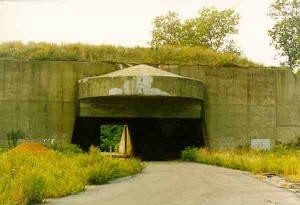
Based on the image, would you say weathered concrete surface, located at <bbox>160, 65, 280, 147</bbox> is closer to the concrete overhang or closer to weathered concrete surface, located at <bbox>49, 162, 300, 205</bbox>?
the concrete overhang

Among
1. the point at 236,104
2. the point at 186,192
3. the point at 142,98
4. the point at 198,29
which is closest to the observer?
the point at 186,192

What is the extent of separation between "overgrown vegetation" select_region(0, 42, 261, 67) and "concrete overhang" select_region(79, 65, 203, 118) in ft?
6.85

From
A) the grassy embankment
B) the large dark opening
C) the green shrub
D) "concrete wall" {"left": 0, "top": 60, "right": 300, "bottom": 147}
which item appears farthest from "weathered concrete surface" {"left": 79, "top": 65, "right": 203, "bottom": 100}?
the large dark opening

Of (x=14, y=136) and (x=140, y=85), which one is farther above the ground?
(x=140, y=85)

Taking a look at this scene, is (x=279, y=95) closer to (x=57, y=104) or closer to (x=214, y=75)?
(x=214, y=75)

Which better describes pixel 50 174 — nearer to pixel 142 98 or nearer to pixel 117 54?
pixel 142 98

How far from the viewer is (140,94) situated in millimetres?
17641

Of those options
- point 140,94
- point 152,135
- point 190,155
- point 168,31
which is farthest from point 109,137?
point 140,94

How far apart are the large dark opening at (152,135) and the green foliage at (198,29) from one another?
59.6 ft

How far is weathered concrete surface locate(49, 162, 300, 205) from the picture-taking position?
327 inches

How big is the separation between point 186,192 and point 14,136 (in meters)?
11.2

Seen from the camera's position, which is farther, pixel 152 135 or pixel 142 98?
pixel 152 135

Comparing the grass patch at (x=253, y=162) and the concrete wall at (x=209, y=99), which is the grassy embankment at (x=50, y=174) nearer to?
the grass patch at (x=253, y=162)

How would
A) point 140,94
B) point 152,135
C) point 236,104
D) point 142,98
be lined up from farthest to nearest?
point 152,135 < point 236,104 < point 142,98 < point 140,94
